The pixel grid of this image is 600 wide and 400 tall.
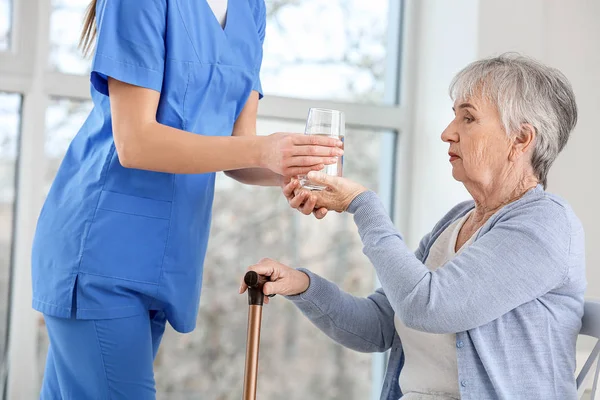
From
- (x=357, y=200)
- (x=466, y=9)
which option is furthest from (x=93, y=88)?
(x=466, y=9)

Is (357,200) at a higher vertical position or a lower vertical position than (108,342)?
higher

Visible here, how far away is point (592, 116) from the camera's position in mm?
2496

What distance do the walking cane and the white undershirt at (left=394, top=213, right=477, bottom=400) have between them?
0.39 meters

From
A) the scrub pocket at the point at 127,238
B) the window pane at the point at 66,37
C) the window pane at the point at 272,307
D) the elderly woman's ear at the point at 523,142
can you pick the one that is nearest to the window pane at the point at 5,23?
the window pane at the point at 66,37

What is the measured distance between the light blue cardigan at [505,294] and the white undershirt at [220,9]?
0.48 m

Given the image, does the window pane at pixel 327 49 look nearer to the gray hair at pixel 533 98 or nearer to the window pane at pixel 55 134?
the window pane at pixel 55 134

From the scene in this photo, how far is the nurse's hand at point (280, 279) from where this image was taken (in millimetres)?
1596

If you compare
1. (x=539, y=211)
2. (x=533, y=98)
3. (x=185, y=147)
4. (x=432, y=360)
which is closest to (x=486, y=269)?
(x=539, y=211)

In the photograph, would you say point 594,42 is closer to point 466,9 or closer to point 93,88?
point 466,9

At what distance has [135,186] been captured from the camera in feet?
4.91

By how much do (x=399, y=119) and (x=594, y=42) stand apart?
0.69 meters

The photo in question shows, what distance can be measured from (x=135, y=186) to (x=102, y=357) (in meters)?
0.33

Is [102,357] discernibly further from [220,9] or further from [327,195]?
[220,9]

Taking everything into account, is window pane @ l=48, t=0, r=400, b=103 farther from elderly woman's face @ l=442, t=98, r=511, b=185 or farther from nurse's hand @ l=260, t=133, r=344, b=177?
nurse's hand @ l=260, t=133, r=344, b=177
